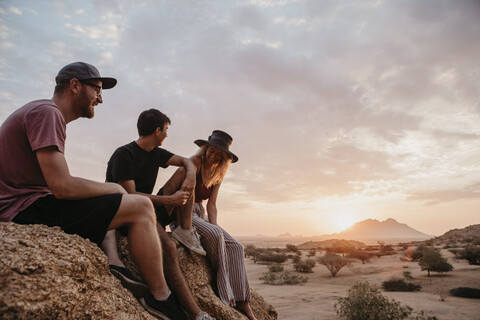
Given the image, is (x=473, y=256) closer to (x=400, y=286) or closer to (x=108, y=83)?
(x=400, y=286)

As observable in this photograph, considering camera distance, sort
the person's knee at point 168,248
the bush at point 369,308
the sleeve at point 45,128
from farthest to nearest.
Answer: the bush at point 369,308
the person's knee at point 168,248
the sleeve at point 45,128

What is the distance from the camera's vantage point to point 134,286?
2.40 m

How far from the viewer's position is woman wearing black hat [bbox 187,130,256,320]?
3.75m

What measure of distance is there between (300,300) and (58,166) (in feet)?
39.2

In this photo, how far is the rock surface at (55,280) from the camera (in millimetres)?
1525

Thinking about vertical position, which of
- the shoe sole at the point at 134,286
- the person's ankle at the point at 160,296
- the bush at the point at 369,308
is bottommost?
the bush at the point at 369,308

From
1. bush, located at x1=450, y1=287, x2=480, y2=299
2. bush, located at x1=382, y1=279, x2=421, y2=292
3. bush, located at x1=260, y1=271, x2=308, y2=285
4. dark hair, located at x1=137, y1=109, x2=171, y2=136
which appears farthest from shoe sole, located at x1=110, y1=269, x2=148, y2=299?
bush, located at x1=260, y1=271, x2=308, y2=285

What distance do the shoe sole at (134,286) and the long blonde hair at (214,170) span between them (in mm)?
1962

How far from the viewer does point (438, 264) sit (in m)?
16.9

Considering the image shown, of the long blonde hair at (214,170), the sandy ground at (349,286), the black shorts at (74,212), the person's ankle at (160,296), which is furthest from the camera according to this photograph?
the sandy ground at (349,286)

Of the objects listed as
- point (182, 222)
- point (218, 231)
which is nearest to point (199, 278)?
point (218, 231)

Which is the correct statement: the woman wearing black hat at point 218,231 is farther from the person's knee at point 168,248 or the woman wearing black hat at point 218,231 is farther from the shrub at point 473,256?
the shrub at point 473,256

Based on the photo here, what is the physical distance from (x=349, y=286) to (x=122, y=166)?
49.5ft

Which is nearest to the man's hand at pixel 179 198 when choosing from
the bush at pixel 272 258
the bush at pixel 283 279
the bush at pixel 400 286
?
the bush at pixel 400 286
